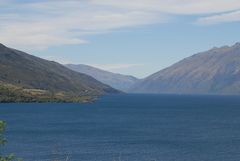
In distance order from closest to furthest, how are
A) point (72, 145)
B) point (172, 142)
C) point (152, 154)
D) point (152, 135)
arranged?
1. point (152, 154)
2. point (72, 145)
3. point (172, 142)
4. point (152, 135)

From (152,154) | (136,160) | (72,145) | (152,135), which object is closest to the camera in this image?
(136,160)

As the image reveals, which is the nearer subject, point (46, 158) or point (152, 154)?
point (46, 158)

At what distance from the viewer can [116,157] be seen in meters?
135

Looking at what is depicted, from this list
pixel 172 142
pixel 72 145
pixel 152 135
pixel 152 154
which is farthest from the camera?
pixel 152 135

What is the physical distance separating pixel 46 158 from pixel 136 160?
2490 cm

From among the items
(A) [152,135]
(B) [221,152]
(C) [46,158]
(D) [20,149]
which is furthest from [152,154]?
(A) [152,135]

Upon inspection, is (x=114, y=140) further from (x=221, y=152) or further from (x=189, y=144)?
(x=221, y=152)

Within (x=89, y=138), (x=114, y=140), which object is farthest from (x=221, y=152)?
(x=89, y=138)

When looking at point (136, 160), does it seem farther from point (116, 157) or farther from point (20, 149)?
point (20, 149)

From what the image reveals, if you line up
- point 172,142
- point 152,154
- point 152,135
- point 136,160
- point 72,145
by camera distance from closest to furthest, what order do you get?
1. point 136,160
2. point 152,154
3. point 72,145
4. point 172,142
5. point 152,135

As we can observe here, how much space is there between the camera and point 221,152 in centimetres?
14812

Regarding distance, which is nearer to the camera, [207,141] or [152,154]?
[152,154]

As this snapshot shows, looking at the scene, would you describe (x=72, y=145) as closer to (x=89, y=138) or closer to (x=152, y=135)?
(x=89, y=138)

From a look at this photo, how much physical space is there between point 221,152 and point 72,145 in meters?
50.1
